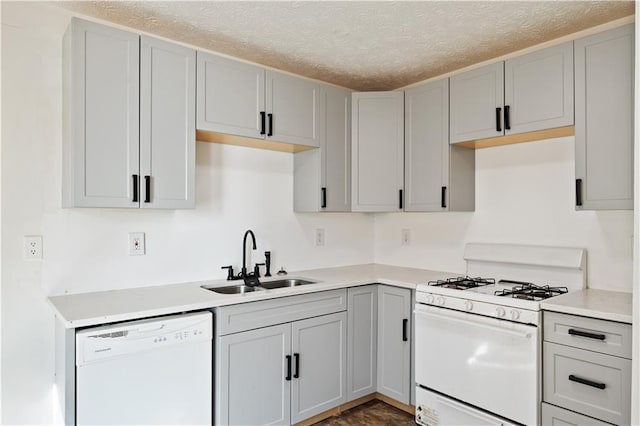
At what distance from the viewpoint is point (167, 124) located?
7.63 feet

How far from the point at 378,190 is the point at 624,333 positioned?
1737mm

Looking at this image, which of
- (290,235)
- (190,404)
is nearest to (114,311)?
(190,404)

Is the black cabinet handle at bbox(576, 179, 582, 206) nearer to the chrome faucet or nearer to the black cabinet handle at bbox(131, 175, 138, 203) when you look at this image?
the chrome faucet

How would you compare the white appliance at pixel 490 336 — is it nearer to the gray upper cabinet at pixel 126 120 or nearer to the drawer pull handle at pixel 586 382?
the drawer pull handle at pixel 586 382

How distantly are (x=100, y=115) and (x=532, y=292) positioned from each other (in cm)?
249

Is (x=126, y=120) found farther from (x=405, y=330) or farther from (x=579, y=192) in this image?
(x=579, y=192)

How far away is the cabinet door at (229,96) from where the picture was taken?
2445 millimetres

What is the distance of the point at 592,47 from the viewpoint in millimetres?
2232

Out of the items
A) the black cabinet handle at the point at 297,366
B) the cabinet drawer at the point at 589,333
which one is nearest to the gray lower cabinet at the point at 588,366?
the cabinet drawer at the point at 589,333

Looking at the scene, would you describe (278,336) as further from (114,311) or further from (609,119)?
(609,119)

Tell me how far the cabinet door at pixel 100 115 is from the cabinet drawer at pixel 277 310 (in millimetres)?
775

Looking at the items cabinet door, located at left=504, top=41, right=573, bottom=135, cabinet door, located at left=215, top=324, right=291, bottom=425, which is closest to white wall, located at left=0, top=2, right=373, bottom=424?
cabinet door, located at left=215, top=324, right=291, bottom=425

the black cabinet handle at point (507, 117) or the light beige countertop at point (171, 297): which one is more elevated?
the black cabinet handle at point (507, 117)

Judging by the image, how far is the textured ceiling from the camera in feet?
7.18
